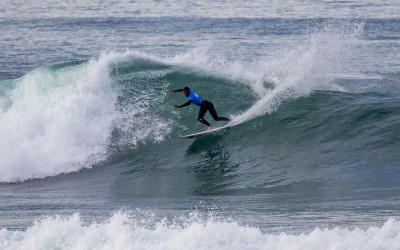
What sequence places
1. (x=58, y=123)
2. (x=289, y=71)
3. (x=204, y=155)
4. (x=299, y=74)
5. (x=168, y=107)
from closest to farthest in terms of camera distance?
(x=204, y=155) < (x=58, y=123) < (x=168, y=107) < (x=299, y=74) < (x=289, y=71)

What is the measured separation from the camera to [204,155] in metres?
14.4

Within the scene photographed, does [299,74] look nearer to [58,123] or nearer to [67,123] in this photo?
[67,123]

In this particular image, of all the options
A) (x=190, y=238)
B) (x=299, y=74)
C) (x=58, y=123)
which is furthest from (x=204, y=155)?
(x=190, y=238)

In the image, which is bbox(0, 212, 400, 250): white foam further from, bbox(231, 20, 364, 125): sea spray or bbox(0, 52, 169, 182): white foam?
bbox(231, 20, 364, 125): sea spray

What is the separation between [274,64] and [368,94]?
358 cm

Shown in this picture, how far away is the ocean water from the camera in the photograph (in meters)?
7.34

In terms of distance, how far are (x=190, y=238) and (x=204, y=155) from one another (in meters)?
7.39

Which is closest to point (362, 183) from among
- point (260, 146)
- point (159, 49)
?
point (260, 146)

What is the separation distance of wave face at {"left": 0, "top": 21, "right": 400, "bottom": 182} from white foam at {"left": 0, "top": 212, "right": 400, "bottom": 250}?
6.31m

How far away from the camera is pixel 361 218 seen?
28.4 feet

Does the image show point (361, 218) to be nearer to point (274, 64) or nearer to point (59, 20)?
point (274, 64)

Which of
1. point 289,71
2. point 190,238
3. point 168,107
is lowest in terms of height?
point 168,107

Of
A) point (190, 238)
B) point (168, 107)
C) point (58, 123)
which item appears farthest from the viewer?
point (168, 107)

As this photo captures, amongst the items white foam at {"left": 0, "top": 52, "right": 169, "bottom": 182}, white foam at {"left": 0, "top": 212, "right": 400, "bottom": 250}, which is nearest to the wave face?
white foam at {"left": 0, "top": 52, "right": 169, "bottom": 182}
